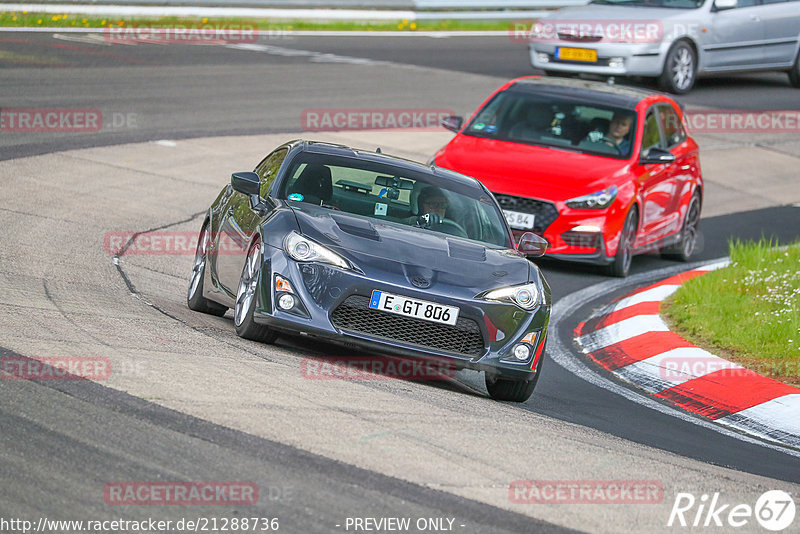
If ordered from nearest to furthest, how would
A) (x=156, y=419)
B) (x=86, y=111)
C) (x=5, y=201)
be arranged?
(x=156, y=419) < (x=5, y=201) < (x=86, y=111)

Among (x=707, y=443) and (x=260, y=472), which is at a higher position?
(x=260, y=472)

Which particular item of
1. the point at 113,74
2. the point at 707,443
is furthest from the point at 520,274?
the point at 113,74

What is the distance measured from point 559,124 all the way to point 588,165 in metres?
0.88

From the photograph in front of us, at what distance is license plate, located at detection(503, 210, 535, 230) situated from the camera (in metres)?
12.3

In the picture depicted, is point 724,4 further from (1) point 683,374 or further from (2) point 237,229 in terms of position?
(2) point 237,229

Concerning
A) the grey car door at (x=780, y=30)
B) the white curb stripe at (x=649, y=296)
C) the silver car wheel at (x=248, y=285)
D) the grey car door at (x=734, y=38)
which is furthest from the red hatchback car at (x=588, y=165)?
the grey car door at (x=780, y=30)

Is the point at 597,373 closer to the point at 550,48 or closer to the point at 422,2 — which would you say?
the point at 550,48

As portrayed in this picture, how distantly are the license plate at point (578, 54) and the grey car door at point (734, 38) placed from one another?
8.24 feet

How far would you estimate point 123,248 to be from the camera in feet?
36.6

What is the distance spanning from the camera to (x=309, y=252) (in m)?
7.59

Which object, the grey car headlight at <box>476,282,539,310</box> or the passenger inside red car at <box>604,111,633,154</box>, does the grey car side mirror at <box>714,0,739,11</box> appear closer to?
the passenger inside red car at <box>604,111,633,154</box>

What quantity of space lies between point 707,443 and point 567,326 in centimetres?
342

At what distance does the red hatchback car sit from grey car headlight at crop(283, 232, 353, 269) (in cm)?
496
